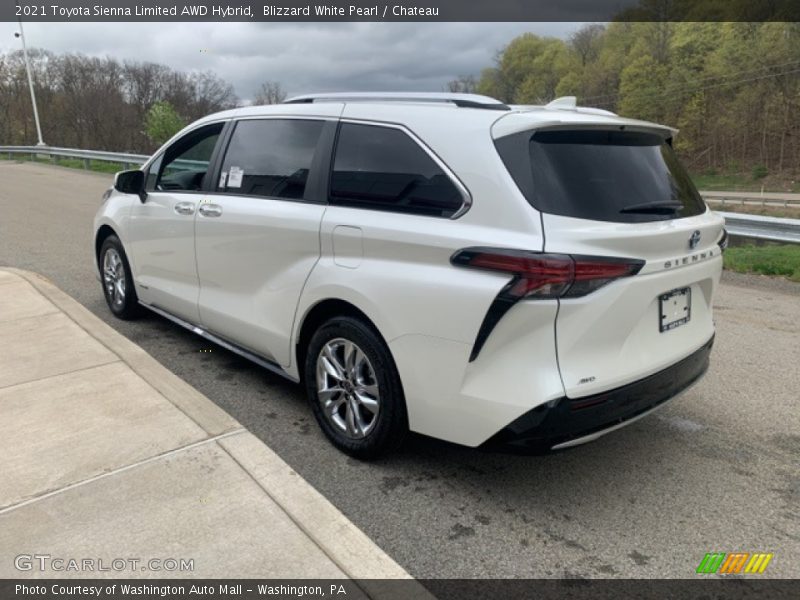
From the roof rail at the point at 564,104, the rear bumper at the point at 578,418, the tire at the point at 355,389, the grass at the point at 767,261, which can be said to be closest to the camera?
the rear bumper at the point at 578,418

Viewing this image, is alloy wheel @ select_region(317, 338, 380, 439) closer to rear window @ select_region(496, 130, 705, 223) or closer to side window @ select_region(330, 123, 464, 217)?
side window @ select_region(330, 123, 464, 217)

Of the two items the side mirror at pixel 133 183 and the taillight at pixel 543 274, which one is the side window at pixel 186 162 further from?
the taillight at pixel 543 274

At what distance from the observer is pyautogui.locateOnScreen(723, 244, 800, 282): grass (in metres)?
7.54

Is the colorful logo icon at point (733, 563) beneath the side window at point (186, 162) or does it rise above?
beneath

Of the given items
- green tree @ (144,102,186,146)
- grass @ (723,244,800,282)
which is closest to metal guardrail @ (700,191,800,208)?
green tree @ (144,102,186,146)

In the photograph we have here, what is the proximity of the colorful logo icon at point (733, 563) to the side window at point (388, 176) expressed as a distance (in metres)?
1.80

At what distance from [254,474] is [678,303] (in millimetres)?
2197

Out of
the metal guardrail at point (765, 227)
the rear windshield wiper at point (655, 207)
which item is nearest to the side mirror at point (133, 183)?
the rear windshield wiper at point (655, 207)

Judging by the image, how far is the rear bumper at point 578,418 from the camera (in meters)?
2.46

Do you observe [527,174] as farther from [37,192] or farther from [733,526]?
[37,192]

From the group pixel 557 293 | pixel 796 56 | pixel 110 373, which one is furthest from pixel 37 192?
pixel 796 56

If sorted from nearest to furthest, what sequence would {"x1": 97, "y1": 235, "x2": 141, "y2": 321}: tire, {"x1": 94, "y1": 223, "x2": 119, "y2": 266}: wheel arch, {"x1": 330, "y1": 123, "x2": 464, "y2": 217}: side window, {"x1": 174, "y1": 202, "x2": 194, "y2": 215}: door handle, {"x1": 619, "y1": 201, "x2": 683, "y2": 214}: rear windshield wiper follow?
{"x1": 619, "y1": 201, "x2": 683, "y2": 214}: rear windshield wiper → {"x1": 330, "y1": 123, "x2": 464, "y2": 217}: side window → {"x1": 174, "y1": 202, "x2": 194, "y2": 215}: door handle → {"x1": 97, "y1": 235, "x2": 141, "y2": 321}: tire → {"x1": 94, "y1": 223, "x2": 119, "y2": 266}: wheel arch

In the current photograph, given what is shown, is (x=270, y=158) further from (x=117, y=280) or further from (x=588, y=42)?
(x=588, y=42)

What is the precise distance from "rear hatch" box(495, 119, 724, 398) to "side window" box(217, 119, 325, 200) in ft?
4.36
